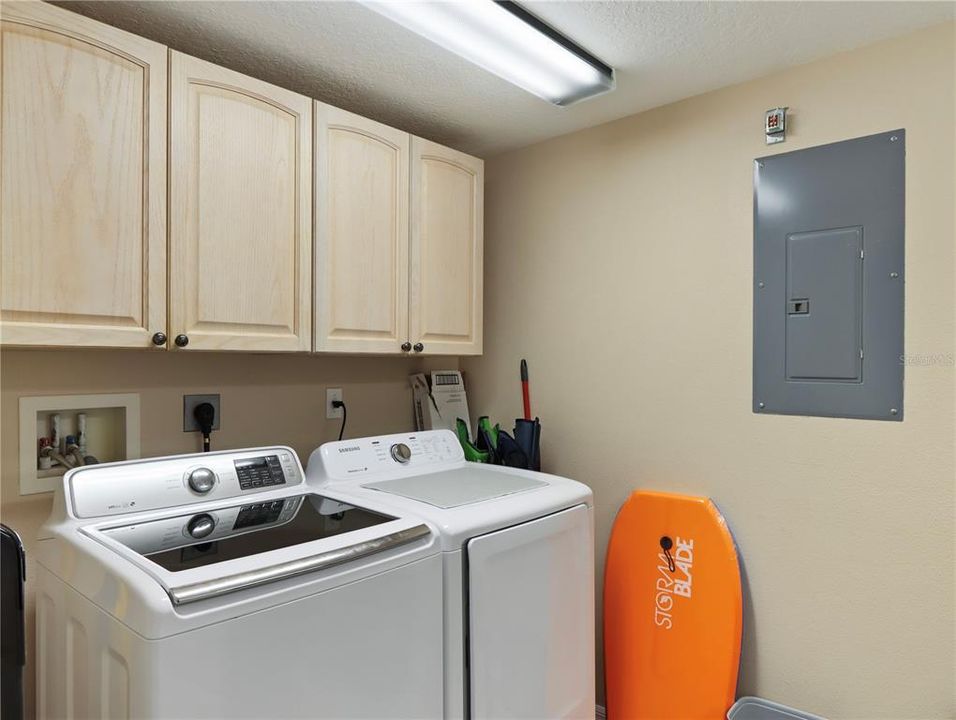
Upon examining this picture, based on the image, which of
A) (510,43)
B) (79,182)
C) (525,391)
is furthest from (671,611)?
(79,182)

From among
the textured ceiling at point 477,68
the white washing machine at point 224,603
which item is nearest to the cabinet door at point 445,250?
the textured ceiling at point 477,68

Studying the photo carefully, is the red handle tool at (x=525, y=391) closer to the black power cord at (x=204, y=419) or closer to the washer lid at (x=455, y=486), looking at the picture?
the washer lid at (x=455, y=486)

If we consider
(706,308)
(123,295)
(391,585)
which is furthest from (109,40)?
(706,308)

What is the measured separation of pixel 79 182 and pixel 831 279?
6.50ft

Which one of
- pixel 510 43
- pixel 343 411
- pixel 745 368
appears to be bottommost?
pixel 343 411

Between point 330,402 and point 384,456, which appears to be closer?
point 384,456

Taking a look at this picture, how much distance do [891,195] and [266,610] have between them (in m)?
1.88

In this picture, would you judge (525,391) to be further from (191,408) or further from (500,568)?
(191,408)

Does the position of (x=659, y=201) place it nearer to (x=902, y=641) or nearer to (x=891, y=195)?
(x=891, y=195)

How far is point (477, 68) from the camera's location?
1843 mm

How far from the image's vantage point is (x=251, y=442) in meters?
2.10

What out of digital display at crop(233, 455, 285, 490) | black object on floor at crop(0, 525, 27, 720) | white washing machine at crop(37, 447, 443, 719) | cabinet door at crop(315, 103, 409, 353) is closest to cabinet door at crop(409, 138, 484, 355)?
cabinet door at crop(315, 103, 409, 353)

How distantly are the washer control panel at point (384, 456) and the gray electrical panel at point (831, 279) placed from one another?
1.05m

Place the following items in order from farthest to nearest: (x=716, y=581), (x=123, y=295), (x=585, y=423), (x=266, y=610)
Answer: (x=585, y=423)
(x=716, y=581)
(x=123, y=295)
(x=266, y=610)
